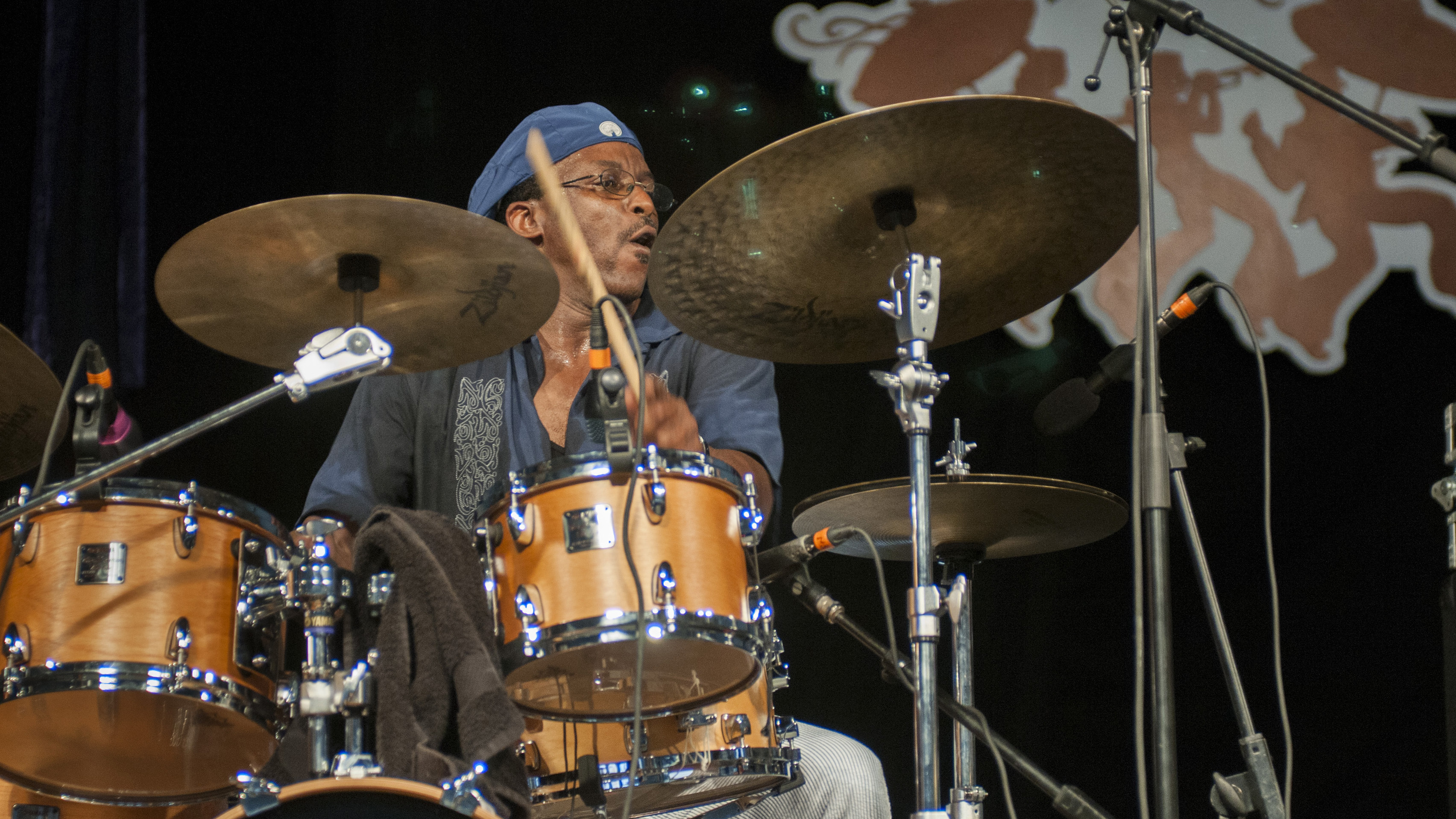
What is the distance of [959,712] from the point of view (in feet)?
6.47

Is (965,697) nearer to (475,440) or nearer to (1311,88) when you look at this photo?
(475,440)

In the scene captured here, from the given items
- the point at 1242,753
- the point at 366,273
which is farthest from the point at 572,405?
the point at 1242,753

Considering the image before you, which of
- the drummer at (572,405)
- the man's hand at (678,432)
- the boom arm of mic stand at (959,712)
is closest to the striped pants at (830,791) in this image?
the drummer at (572,405)

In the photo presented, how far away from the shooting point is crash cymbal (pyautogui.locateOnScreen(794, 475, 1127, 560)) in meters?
2.30

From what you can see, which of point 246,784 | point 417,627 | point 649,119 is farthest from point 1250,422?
point 246,784

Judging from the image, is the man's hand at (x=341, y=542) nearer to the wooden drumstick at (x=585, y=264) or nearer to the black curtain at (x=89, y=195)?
the wooden drumstick at (x=585, y=264)

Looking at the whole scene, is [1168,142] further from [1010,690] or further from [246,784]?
[246,784]

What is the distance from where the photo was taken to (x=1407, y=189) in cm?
307

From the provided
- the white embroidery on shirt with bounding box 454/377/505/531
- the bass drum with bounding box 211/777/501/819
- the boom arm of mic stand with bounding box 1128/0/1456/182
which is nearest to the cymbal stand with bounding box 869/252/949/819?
the boom arm of mic stand with bounding box 1128/0/1456/182

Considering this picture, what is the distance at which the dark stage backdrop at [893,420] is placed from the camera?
2.88 m

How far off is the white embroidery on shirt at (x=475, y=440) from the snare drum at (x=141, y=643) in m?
0.66

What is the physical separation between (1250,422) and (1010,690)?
0.81m

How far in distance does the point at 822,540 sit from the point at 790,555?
0.21 feet

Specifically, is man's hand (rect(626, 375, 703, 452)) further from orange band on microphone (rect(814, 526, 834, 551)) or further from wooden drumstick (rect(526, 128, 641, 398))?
orange band on microphone (rect(814, 526, 834, 551))
